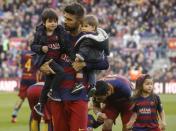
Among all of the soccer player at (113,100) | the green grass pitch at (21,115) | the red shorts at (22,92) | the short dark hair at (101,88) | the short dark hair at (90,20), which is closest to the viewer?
the short dark hair at (90,20)

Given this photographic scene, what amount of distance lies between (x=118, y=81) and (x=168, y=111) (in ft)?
33.5

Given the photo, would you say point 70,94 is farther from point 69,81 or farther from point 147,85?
point 147,85

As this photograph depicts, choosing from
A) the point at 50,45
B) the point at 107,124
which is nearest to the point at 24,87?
the point at 107,124

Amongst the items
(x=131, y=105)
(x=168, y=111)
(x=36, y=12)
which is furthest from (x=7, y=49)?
→ (x=131, y=105)

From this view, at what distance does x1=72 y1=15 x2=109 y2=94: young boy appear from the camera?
8602mm

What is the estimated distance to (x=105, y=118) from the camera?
10812mm

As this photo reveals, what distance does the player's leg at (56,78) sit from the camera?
28.9 ft

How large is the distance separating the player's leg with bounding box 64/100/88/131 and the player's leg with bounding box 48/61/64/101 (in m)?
0.22

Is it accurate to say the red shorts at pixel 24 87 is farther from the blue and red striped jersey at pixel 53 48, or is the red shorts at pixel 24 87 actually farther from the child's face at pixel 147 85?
the blue and red striped jersey at pixel 53 48

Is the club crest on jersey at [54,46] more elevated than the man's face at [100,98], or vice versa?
the club crest on jersey at [54,46]

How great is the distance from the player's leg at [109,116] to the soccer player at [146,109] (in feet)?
1.17

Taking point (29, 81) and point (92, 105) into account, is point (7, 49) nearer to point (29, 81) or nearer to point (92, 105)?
point (29, 81)

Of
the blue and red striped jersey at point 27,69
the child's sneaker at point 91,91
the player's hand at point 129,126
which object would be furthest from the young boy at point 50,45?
the blue and red striped jersey at point 27,69

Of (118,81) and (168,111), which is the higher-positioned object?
(118,81)
